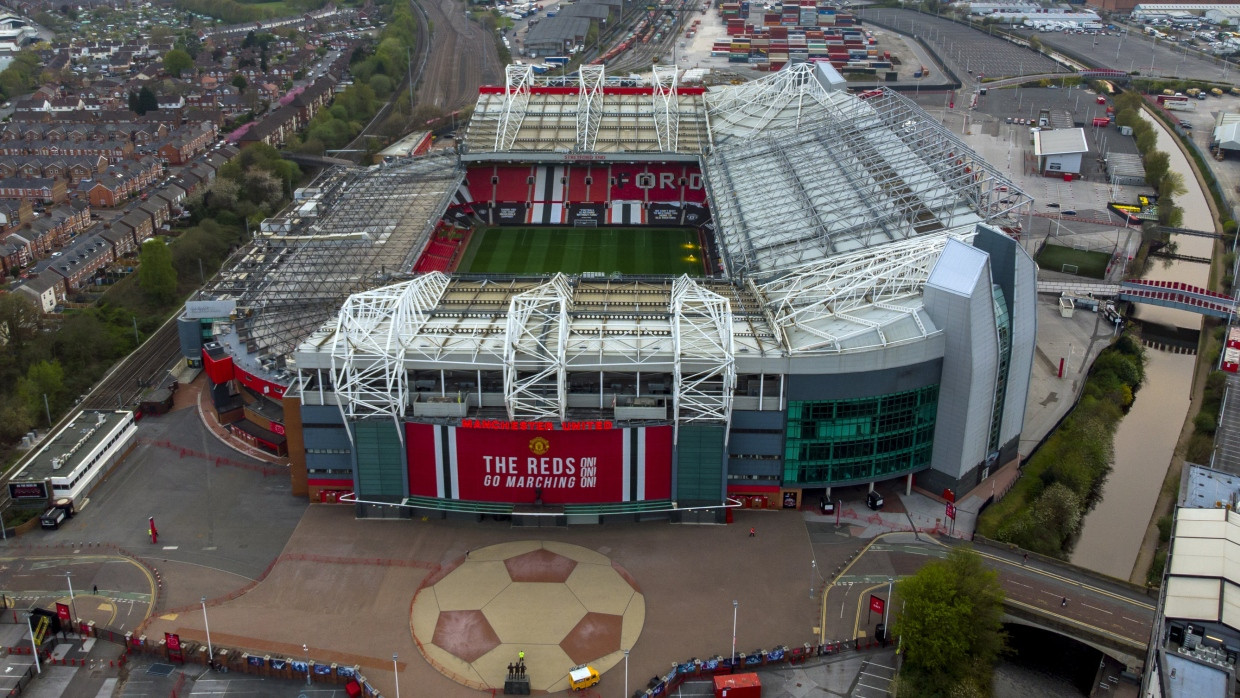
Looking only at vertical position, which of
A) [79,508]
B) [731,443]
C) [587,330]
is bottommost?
[79,508]

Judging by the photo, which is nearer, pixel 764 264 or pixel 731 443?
pixel 731 443

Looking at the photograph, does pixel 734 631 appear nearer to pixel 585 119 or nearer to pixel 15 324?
pixel 15 324

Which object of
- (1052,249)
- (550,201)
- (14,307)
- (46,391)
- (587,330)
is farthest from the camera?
(550,201)

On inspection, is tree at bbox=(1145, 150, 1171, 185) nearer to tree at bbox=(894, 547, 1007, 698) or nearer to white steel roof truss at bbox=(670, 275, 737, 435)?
white steel roof truss at bbox=(670, 275, 737, 435)

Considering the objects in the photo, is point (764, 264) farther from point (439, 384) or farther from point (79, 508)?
point (79, 508)

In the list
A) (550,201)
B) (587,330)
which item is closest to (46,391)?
(587,330)

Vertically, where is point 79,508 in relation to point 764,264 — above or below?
below

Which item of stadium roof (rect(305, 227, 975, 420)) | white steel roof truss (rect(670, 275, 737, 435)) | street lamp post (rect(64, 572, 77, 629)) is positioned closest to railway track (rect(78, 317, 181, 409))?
street lamp post (rect(64, 572, 77, 629))
